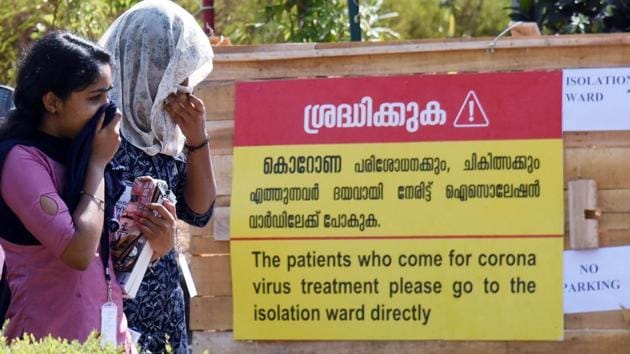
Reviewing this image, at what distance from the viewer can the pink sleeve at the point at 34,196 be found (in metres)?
3.55

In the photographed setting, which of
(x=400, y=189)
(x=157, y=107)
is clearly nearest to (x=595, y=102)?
(x=400, y=189)

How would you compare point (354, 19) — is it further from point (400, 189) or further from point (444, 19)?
point (444, 19)

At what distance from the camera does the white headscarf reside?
4.15 meters

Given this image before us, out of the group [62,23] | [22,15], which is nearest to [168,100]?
[62,23]

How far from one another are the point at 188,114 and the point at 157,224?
0.46m

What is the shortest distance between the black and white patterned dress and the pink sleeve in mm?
559

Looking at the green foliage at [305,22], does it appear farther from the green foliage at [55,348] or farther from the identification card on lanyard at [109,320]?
the green foliage at [55,348]

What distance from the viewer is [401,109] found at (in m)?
5.93

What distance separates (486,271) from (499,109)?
713 mm

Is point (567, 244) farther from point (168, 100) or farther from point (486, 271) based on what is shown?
point (168, 100)

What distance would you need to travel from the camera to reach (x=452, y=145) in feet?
19.2

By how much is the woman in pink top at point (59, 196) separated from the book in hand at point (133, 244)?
63 millimetres

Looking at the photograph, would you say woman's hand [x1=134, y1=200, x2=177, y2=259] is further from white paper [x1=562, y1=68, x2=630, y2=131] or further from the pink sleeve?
white paper [x1=562, y1=68, x2=630, y2=131]

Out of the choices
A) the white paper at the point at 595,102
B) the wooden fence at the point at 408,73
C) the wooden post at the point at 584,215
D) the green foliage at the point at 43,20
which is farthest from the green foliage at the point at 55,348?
the green foliage at the point at 43,20
